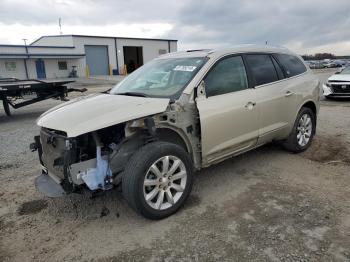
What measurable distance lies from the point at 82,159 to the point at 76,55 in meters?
35.4

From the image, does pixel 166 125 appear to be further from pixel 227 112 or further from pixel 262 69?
pixel 262 69

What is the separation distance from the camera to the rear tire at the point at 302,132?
17.9ft

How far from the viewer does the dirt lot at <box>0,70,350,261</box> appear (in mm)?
3021

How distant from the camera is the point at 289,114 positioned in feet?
17.1

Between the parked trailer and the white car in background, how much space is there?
9.36 meters

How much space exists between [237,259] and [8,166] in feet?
14.0

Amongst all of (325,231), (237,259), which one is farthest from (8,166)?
(325,231)

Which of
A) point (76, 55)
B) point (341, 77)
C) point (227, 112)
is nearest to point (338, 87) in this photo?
point (341, 77)

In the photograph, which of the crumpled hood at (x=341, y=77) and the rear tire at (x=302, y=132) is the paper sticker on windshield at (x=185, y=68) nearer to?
the rear tire at (x=302, y=132)

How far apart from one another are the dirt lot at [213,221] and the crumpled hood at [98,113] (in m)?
1.06

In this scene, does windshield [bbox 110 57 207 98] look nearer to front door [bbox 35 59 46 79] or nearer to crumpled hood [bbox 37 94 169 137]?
crumpled hood [bbox 37 94 169 137]

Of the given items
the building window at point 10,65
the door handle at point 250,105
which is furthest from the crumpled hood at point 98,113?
the building window at point 10,65

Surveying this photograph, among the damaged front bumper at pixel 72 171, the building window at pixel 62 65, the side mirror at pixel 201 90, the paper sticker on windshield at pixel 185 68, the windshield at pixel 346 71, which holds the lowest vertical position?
the damaged front bumper at pixel 72 171

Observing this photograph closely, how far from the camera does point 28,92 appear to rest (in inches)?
401
